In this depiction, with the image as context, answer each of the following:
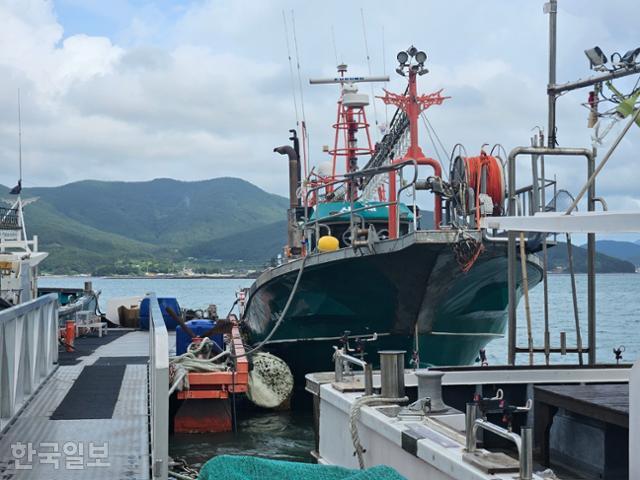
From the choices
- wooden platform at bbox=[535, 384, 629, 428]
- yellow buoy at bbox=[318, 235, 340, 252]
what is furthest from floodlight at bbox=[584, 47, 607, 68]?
yellow buoy at bbox=[318, 235, 340, 252]

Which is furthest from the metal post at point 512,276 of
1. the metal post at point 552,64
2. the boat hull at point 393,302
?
the boat hull at point 393,302

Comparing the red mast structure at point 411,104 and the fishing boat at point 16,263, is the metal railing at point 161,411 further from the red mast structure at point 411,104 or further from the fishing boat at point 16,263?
the fishing boat at point 16,263

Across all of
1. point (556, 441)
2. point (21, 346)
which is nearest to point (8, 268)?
point (21, 346)

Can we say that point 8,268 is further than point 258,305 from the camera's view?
Yes

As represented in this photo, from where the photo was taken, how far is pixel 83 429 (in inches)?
335

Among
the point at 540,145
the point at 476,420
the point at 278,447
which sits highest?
the point at 540,145

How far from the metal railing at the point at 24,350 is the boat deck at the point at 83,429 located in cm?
15

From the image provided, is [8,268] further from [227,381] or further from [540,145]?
[540,145]

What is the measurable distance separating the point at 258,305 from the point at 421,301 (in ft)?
14.6

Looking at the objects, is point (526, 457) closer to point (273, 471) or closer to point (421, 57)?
point (273, 471)

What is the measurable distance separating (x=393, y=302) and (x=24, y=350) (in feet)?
29.5

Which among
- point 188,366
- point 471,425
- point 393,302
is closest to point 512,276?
point 471,425

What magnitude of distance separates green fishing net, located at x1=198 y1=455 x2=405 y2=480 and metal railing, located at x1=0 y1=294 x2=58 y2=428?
3.67 m

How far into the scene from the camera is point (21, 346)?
912 centimetres
